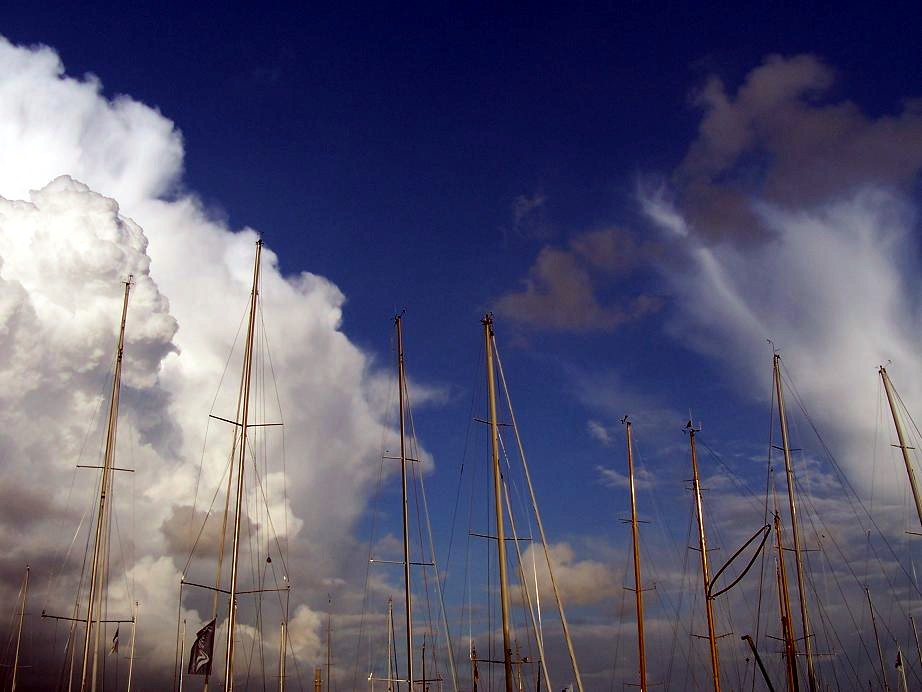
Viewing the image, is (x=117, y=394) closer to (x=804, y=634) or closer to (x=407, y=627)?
(x=407, y=627)

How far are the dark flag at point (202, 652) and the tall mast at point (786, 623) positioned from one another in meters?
34.4

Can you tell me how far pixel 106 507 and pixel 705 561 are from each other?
41446 millimetres

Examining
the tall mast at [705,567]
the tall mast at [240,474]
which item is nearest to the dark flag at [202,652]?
the tall mast at [240,474]

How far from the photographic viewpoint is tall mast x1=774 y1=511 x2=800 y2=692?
5481cm

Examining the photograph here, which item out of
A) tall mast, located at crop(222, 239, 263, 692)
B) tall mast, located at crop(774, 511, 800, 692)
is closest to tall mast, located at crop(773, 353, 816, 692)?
tall mast, located at crop(774, 511, 800, 692)

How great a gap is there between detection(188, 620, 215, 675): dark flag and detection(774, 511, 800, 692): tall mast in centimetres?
3445

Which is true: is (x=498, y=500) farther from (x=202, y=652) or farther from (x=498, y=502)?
(x=202, y=652)

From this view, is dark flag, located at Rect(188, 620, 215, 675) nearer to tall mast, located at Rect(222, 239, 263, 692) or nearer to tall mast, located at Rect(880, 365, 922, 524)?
tall mast, located at Rect(222, 239, 263, 692)

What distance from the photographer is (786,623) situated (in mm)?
59500

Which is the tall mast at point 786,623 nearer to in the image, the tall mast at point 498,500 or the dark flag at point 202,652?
the tall mast at point 498,500

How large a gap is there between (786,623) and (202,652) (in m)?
38.0

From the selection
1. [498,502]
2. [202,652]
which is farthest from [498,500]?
[202,652]

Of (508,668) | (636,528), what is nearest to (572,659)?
(508,668)

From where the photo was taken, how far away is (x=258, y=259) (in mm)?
52469
